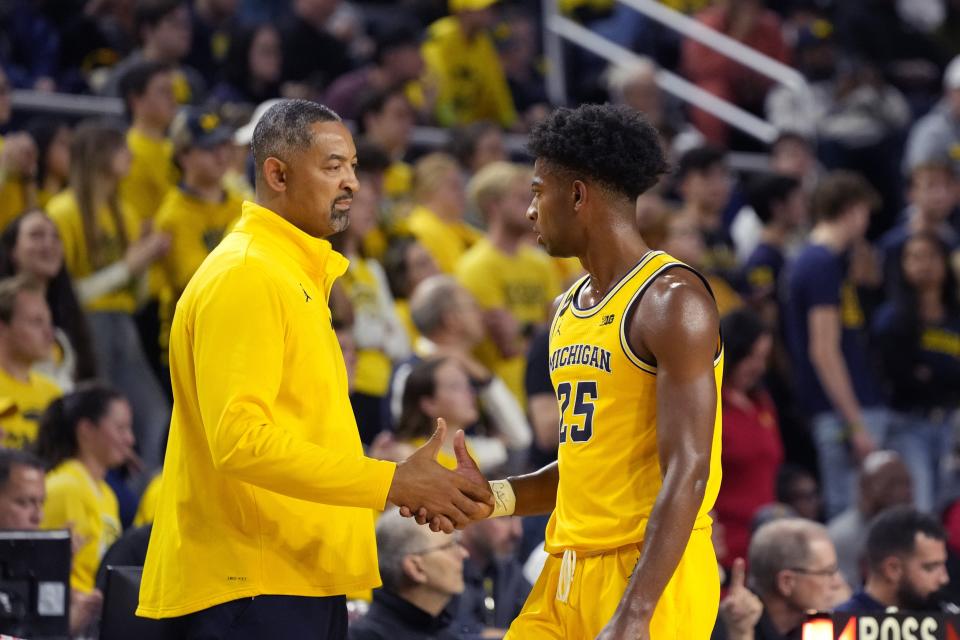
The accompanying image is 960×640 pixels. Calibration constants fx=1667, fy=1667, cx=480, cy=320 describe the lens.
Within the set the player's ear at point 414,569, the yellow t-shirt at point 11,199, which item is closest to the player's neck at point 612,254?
the player's ear at point 414,569

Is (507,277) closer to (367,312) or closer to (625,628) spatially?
(367,312)

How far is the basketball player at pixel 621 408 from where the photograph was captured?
3.89 meters

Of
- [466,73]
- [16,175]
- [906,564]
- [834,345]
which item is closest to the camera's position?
[906,564]

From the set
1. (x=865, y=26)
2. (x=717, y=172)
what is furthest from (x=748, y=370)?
(x=865, y=26)

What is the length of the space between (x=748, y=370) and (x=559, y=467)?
4344 mm

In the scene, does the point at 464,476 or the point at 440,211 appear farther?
the point at 440,211

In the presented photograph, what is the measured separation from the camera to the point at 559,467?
4.32m

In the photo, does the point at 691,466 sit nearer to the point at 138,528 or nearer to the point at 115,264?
the point at 138,528

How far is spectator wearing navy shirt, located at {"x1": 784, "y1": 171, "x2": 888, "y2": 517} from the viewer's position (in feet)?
32.0

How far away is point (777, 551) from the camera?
643 cm

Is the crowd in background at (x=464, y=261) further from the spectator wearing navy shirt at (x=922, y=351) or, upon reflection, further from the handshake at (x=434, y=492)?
the handshake at (x=434, y=492)

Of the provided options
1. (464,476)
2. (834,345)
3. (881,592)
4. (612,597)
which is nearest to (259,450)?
(464,476)

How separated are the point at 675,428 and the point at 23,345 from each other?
4356mm

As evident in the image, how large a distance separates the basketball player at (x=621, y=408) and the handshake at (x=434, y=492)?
3 cm
